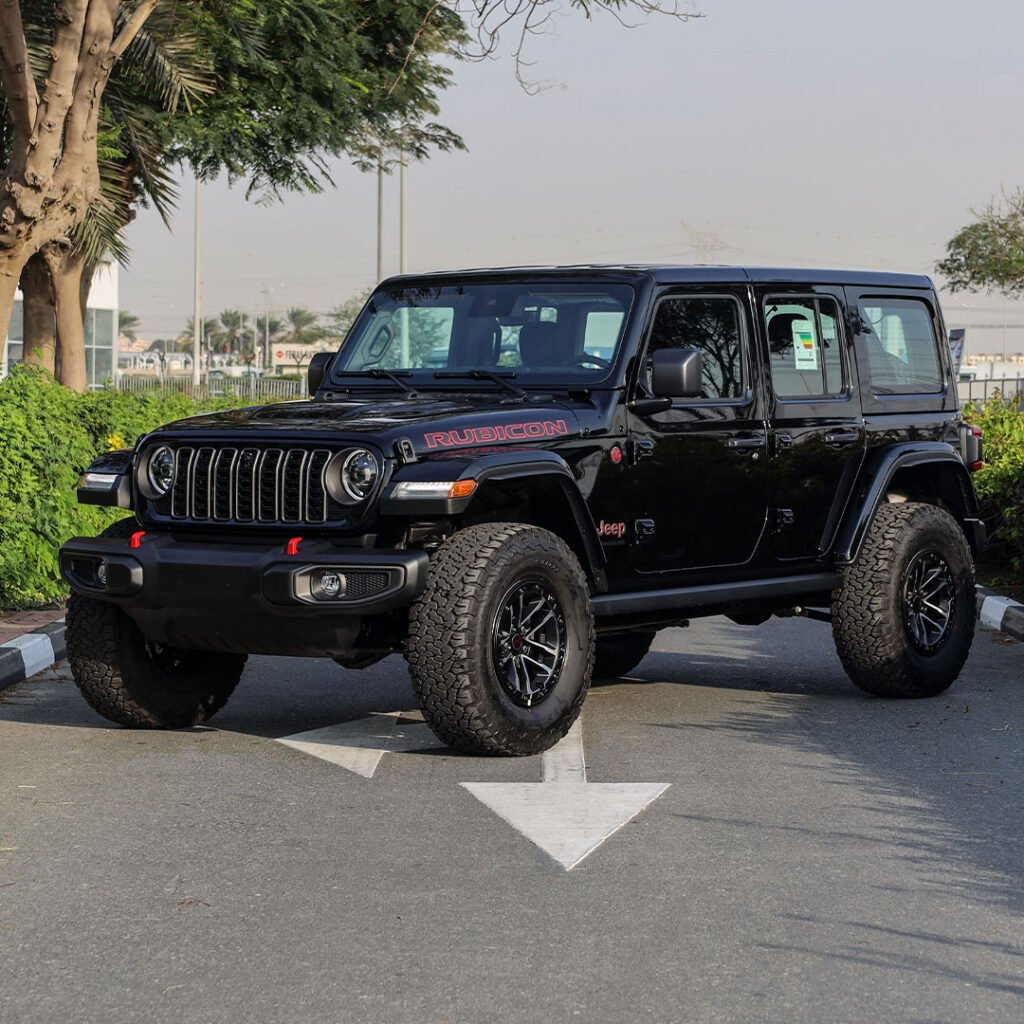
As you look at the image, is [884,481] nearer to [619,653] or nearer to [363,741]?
[619,653]

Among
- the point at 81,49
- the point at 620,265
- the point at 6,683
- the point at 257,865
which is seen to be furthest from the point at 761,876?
the point at 81,49

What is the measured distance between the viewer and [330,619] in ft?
23.4

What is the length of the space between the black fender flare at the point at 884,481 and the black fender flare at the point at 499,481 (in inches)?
62.1

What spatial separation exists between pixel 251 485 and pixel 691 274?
7.99ft

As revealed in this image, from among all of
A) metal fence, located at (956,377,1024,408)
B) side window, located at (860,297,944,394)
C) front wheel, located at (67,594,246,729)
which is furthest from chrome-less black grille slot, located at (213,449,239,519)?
metal fence, located at (956,377,1024,408)

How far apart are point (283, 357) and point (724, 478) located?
14160 cm

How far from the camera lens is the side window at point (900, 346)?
9.40 m

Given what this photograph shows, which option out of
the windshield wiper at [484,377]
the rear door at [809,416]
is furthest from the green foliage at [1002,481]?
the windshield wiper at [484,377]

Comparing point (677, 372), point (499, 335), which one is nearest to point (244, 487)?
point (499, 335)

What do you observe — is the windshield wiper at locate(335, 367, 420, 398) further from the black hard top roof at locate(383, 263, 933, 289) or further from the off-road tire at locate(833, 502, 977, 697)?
the off-road tire at locate(833, 502, 977, 697)

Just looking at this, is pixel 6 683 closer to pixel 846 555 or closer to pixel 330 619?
pixel 330 619

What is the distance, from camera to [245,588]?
7.06 metres

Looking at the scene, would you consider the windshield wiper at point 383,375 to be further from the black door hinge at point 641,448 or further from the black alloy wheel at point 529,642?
the black alloy wheel at point 529,642

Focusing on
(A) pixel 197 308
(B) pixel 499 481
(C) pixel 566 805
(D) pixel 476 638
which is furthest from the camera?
(A) pixel 197 308
